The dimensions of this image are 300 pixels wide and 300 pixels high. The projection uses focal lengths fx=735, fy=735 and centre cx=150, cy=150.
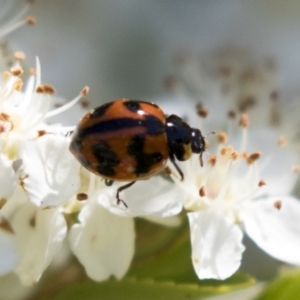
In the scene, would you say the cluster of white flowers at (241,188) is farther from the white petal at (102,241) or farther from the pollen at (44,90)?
the pollen at (44,90)

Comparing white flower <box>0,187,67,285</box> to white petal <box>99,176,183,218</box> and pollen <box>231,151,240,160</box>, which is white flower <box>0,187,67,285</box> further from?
pollen <box>231,151,240,160</box>

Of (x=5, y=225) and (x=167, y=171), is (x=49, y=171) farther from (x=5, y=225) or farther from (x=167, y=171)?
(x=167, y=171)

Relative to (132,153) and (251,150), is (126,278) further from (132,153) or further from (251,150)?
(251,150)

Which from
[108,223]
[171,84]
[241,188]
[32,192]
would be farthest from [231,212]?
[171,84]

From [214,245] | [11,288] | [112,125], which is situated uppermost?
[112,125]

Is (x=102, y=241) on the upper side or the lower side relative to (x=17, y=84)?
lower

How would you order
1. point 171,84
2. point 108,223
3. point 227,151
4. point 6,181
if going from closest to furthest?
1. point 6,181
2. point 108,223
3. point 227,151
4. point 171,84
